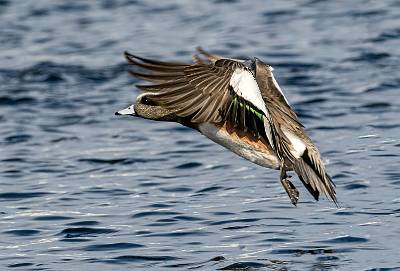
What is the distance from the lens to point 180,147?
10.5 m

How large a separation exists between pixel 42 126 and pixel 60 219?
3.08 m

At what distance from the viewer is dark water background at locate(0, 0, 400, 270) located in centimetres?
757

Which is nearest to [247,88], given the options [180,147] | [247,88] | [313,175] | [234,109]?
[247,88]

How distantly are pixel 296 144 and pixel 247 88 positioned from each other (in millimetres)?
932

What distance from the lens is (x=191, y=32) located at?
14.7m

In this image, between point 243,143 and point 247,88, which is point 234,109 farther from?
point 243,143

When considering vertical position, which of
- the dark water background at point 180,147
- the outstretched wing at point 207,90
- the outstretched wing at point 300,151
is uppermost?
the outstretched wing at point 207,90

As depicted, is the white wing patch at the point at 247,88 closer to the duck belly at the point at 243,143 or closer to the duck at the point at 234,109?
the duck at the point at 234,109

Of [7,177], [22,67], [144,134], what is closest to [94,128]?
[144,134]

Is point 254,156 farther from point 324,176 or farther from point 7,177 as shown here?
point 7,177

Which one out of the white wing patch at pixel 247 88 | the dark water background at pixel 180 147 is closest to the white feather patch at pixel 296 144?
the dark water background at pixel 180 147

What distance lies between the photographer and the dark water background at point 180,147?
757 cm

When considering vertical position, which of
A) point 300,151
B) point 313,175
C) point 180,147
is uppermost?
point 300,151

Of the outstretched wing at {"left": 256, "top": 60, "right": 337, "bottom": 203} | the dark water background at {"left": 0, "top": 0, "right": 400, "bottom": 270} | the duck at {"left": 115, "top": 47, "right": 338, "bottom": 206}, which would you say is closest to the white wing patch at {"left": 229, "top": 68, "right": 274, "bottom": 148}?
the duck at {"left": 115, "top": 47, "right": 338, "bottom": 206}
